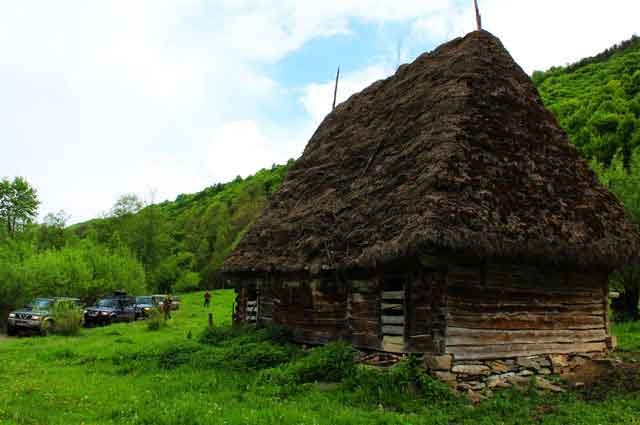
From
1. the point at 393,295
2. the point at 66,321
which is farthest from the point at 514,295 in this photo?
the point at 66,321

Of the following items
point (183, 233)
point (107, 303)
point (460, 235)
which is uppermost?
point (183, 233)

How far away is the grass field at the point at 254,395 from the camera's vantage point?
24.8 ft

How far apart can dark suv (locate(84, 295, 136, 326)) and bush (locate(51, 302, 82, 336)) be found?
4.30 metres

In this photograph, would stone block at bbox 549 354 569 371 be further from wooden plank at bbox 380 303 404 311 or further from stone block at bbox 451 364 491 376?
wooden plank at bbox 380 303 404 311

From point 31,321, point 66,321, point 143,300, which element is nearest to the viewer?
point 66,321

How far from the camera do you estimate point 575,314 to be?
11375 mm

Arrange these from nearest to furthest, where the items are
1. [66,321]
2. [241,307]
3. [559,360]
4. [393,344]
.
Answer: [393,344], [559,360], [241,307], [66,321]

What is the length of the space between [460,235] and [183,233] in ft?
203

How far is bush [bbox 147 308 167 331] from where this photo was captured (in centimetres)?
2247

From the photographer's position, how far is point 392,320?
10.4 metres

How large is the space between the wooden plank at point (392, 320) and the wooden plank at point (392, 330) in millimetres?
77

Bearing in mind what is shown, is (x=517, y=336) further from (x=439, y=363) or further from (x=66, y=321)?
(x=66, y=321)

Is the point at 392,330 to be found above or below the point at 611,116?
below

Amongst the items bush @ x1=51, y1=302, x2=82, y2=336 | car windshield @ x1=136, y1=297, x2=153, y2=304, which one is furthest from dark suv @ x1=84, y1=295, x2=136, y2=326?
bush @ x1=51, y1=302, x2=82, y2=336
